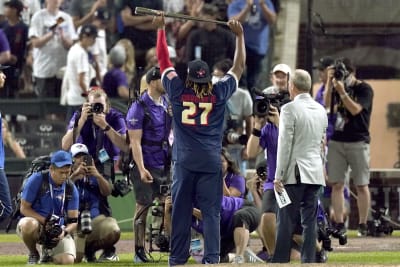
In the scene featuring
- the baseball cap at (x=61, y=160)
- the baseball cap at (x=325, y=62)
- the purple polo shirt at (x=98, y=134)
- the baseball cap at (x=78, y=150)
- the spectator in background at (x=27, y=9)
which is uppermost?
the spectator in background at (x=27, y=9)

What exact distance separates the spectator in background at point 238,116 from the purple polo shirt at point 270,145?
3.73m

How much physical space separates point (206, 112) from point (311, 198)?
1227 millimetres

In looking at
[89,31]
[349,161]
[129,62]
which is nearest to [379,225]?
[349,161]

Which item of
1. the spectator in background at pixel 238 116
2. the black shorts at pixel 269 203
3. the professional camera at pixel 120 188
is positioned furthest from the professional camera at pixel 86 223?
the spectator in background at pixel 238 116

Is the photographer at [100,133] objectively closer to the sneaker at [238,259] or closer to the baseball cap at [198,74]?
the sneaker at [238,259]

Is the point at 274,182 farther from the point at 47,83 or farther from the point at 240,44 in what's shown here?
the point at 47,83

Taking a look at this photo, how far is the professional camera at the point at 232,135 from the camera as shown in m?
16.2

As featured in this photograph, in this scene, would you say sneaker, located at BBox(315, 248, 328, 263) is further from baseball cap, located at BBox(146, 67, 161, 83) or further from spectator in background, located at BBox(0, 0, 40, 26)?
spectator in background, located at BBox(0, 0, 40, 26)

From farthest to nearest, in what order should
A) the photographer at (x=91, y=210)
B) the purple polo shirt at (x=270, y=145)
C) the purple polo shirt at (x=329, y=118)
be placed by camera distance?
the purple polo shirt at (x=329, y=118) < the photographer at (x=91, y=210) < the purple polo shirt at (x=270, y=145)

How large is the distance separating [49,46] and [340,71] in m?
5.06

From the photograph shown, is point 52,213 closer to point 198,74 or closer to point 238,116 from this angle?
point 198,74

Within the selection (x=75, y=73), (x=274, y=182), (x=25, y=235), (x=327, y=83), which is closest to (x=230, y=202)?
(x=274, y=182)

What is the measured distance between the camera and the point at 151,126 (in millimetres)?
15133

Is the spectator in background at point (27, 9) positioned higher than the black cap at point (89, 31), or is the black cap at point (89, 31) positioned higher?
the spectator in background at point (27, 9)
